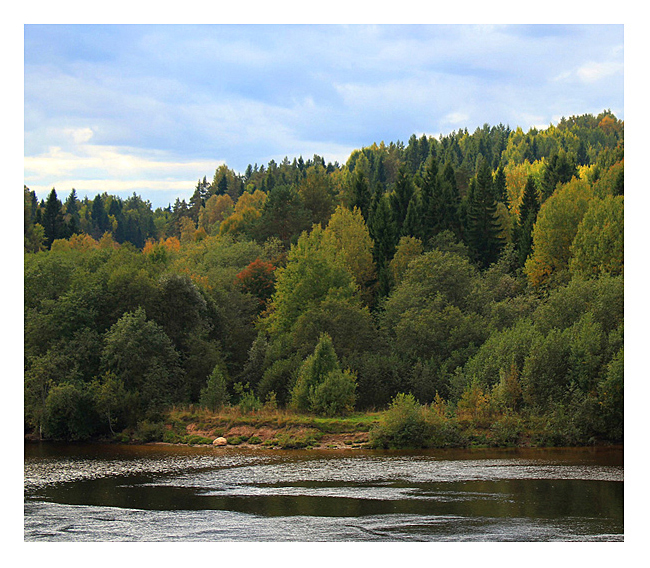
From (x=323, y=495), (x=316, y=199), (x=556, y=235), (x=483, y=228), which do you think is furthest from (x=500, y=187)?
(x=323, y=495)

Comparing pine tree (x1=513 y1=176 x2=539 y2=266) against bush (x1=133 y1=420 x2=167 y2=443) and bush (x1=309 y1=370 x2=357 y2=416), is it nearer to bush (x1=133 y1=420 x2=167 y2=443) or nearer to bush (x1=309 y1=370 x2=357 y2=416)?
bush (x1=309 y1=370 x2=357 y2=416)

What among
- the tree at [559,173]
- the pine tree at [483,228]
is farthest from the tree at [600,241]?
the tree at [559,173]

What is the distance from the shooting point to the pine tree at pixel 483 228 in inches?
2534

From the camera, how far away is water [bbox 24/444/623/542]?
21.4 m

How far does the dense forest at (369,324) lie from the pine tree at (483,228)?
12 cm

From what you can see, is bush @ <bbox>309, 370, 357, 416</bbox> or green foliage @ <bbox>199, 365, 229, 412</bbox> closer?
bush @ <bbox>309, 370, 357, 416</bbox>

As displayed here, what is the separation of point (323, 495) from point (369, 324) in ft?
78.5

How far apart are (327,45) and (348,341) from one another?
2617cm

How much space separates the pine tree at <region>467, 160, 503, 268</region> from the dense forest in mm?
121

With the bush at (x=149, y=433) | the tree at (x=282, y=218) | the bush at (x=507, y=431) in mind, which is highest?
the tree at (x=282, y=218)

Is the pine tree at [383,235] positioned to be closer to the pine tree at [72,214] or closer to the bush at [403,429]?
the bush at [403,429]

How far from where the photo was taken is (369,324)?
163ft

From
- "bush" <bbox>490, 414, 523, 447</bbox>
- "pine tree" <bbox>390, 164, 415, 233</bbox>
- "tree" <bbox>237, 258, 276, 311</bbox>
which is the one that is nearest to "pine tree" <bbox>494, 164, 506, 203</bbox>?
"pine tree" <bbox>390, 164, 415, 233</bbox>
